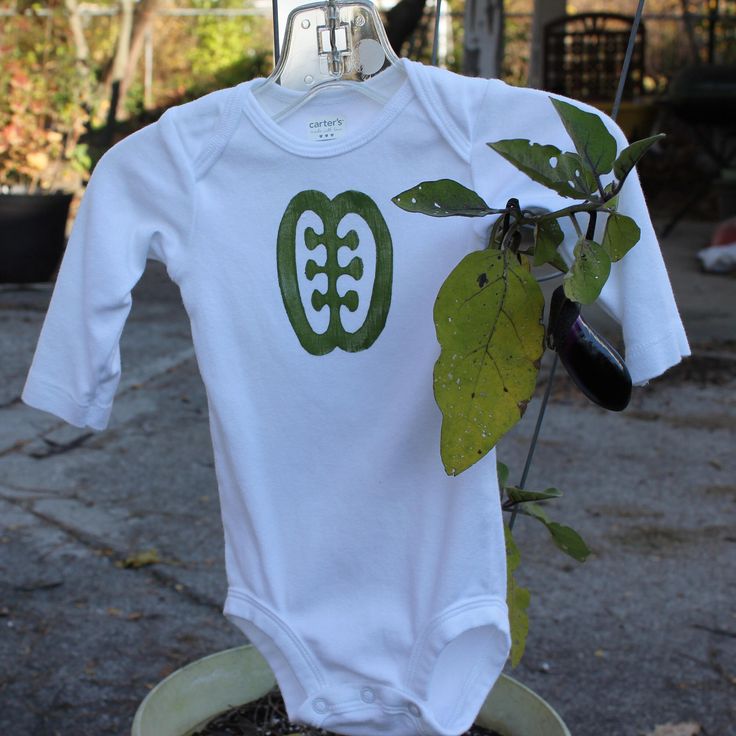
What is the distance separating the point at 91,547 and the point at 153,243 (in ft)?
5.54

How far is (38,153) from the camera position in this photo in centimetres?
638

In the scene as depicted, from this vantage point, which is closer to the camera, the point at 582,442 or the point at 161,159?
the point at 161,159

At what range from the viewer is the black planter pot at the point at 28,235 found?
19.2ft

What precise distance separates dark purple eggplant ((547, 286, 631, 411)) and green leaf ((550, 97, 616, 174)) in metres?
0.15

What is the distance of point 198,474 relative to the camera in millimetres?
3434

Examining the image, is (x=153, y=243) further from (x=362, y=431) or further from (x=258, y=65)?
(x=258, y=65)

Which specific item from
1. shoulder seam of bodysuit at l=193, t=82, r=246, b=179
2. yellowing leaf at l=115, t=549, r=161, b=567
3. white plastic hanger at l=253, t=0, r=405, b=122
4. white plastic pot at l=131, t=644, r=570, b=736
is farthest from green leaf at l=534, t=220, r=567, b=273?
yellowing leaf at l=115, t=549, r=161, b=567

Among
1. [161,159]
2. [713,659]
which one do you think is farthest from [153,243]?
[713,659]

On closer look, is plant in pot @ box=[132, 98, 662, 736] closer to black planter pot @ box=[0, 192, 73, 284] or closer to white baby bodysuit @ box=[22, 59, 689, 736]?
white baby bodysuit @ box=[22, 59, 689, 736]

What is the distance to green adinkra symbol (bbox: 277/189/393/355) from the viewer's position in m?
1.36

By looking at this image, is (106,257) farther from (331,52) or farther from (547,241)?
(547,241)

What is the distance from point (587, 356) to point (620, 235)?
137 millimetres

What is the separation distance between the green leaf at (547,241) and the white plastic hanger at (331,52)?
0.97 ft

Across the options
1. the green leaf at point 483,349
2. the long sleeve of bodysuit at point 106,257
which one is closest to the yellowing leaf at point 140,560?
the long sleeve of bodysuit at point 106,257
